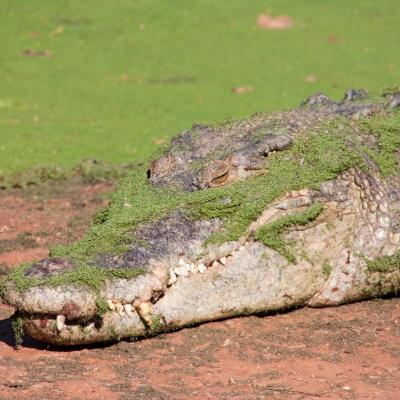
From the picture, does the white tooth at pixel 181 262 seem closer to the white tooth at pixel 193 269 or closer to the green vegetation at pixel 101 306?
the white tooth at pixel 193 269

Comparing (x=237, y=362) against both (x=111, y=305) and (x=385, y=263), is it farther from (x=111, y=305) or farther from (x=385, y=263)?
(x=385, y=263)

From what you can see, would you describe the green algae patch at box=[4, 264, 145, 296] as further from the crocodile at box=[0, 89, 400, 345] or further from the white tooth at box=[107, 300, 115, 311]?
the white tooth at box=[107, 300, 115, 311]

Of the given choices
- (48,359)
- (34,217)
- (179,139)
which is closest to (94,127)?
(34,217)

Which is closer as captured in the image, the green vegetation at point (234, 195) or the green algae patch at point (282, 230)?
the green vegetation at point (234, 195)

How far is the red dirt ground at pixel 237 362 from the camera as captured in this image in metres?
5.33

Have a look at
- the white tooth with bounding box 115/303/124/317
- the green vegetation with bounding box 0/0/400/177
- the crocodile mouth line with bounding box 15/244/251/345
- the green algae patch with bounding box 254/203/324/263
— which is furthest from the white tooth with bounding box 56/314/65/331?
the green vegetation with bounding box 0/0/400/177

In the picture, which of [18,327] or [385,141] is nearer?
[18,327]

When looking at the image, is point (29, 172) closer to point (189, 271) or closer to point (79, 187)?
point (79, 187)

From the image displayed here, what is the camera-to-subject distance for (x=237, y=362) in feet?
19.1

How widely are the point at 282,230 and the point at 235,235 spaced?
42 cm

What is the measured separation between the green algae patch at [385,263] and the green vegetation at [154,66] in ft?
16.5

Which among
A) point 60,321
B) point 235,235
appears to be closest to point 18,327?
point 60,321

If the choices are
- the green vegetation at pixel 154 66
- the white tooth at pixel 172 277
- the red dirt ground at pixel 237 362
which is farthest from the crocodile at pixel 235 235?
the green vegetation at pixel 154 66

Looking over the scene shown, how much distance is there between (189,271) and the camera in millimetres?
6000
